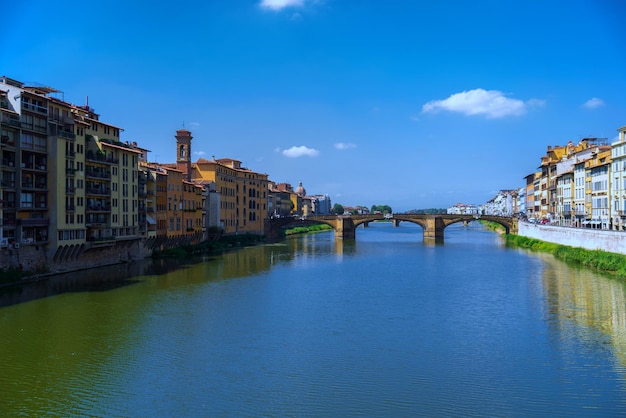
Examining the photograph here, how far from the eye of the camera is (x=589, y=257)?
140 feet

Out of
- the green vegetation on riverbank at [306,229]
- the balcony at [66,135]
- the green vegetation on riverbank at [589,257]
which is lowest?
the green vegetation on riverbank at [589,257]

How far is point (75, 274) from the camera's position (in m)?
37.6

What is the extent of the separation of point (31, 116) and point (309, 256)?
30.4 meters

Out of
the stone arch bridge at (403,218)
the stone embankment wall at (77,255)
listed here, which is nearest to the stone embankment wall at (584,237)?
the stone arch bridge at (403,218)

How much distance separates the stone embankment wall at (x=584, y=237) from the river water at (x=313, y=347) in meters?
4.33

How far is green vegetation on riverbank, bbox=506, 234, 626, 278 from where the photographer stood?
37750 mm

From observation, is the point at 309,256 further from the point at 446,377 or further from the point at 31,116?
the point at 446,377

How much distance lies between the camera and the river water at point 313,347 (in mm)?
15062

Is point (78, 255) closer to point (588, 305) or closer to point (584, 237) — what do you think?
point (588, 305)

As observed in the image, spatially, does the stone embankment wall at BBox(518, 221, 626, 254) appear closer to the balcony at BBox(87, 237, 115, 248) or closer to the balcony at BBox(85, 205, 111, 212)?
the balcony at BBox(87, 237, 115, 248)

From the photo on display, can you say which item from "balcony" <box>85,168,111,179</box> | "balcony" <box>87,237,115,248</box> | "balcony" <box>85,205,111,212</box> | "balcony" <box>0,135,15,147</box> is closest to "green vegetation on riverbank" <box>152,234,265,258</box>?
"balcony" <box>87,237,115,248</box>

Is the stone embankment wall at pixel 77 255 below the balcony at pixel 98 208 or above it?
below

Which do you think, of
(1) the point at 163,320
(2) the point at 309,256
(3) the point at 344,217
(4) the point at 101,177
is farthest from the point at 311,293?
(3) the point at 344,217

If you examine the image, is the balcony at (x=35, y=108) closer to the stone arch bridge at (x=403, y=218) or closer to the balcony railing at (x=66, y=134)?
the balcony railing at (x=66, y=134)
